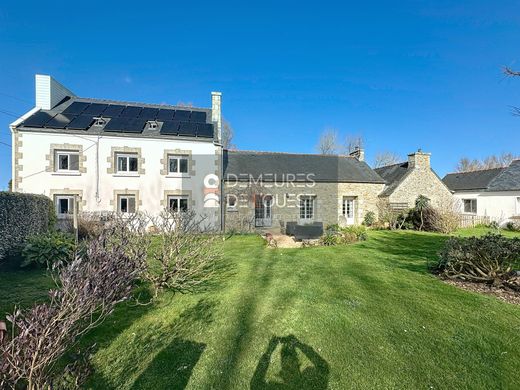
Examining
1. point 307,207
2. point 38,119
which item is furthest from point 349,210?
point 38,119

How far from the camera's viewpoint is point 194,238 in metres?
6.33

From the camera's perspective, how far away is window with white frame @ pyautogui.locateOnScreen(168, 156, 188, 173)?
609 inches

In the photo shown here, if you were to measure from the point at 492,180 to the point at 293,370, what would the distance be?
89.6 feet

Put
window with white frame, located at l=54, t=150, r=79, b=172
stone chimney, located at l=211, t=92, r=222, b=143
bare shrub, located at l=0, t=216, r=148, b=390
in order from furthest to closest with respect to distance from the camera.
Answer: stone chimney, located at l=211, t=92, r=222, b=143
window with white frame, located at l=54, t=150, r=79, b=172
bare shrub, located at l=0, t=216, r=148, b=390

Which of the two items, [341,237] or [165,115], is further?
[165,115]

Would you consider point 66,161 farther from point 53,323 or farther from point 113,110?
point 53,323

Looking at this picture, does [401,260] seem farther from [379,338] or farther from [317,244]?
[379,338]

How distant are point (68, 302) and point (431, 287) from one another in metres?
6.21

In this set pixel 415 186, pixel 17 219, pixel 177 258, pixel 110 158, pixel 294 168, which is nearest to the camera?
pixel 177 258

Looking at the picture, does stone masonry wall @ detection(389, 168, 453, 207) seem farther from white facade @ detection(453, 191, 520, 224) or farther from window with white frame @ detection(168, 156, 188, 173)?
window with white frame @ detection(168, 156, 188, 173)

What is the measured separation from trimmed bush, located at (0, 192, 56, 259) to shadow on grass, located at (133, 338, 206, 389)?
6.81 metres

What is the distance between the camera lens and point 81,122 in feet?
48.1

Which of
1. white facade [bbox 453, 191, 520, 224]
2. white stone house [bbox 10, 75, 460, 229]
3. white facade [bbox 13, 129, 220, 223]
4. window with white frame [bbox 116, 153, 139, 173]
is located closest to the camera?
white facade [bbox 13, 129, 220, 223]

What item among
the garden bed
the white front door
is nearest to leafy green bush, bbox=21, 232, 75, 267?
the garden bed
